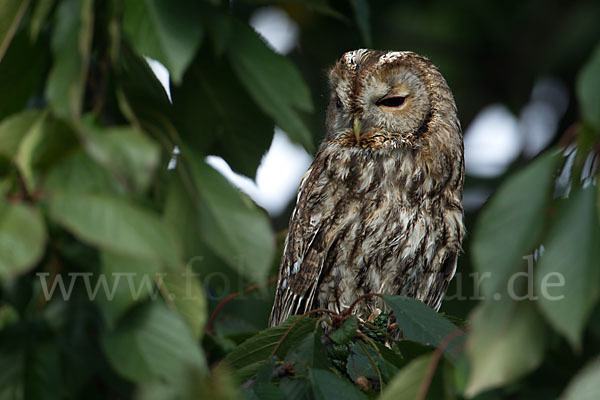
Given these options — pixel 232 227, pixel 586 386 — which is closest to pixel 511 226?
pixel 586 386

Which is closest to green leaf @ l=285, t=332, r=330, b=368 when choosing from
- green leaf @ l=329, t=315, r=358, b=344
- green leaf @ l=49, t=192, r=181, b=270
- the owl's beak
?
green leaf @ l=329, t=315, r=358, b=344

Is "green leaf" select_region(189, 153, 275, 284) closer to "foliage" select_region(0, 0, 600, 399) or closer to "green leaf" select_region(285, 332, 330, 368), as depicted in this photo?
"foliage" select_region(0, 0, 600, 399)

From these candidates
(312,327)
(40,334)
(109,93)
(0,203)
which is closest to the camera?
(0,203)

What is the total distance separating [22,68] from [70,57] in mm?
278

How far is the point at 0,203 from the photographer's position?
0.93m

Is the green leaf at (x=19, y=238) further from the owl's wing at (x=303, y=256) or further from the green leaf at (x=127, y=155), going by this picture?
the owl's wing at (x=303, y=256)

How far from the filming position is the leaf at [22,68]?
1.24 meters

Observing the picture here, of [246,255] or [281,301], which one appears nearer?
[246,255]

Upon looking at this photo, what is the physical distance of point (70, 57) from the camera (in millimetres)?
1017

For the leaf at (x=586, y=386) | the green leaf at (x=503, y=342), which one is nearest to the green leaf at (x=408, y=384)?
the green leaf at (x=503, y=342)

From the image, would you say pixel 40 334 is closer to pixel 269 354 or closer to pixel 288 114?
pixel 288 114

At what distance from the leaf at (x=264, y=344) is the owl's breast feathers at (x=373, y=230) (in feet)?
4.90

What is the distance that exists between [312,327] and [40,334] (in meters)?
0.73

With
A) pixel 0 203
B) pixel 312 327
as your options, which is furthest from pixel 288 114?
pixel 312 327
